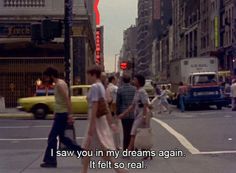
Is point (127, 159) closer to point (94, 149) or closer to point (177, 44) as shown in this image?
point (94, 149)

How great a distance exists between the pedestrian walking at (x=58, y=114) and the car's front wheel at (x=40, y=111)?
15.6m

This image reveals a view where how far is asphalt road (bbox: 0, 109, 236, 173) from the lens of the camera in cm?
1192

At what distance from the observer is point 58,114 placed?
466 inches

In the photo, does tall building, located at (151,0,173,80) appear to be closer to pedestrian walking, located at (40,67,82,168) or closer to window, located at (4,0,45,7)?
window, located at (4,0,45,7)

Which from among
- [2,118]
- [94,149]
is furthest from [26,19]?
[94,149]

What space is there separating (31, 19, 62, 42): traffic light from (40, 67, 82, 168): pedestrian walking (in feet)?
9.48

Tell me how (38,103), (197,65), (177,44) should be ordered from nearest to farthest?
1. (38,103)
2. (197,65)
3. (177,44)

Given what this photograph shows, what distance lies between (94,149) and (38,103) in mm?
17980

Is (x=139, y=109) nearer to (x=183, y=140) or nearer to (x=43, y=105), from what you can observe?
(x=183, y=140)

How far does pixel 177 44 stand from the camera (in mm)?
120938

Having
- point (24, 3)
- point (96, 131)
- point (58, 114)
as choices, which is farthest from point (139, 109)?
point (24, 3)

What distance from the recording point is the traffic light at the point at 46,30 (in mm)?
14656

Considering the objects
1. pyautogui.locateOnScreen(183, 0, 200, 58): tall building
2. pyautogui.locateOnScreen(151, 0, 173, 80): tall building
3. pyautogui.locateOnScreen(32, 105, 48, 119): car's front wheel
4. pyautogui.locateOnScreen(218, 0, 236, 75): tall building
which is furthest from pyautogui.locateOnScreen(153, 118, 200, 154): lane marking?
pyautogui.locateOnScreen(151, 0, 173, 80): tall building

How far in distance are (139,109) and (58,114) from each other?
76.6 inches
